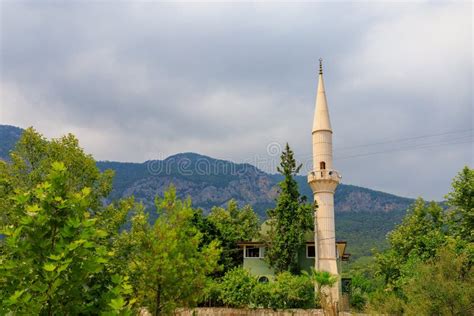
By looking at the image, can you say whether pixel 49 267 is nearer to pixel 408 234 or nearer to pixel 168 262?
pixel 168 262

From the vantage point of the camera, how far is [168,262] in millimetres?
10781

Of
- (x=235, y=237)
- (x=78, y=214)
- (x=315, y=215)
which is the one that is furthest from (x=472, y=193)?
(x=78, y=214)

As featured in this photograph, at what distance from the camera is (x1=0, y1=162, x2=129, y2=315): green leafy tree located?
534 cm

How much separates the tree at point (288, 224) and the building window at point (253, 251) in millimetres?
1845

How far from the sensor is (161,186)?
7667 inches

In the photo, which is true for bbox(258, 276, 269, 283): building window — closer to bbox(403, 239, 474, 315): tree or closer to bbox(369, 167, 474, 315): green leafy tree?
bbox(369, 167, 474, 315): green leafy tree

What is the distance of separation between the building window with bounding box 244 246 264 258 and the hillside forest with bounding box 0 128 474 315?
4.25ft

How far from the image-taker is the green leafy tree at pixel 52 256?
5336 mm

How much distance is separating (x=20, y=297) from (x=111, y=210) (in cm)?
2498

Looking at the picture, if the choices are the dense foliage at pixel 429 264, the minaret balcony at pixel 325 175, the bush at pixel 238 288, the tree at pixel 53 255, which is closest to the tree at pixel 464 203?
the dense foliage at pixel 429 264

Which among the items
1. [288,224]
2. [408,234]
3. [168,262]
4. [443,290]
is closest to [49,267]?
[168,262]

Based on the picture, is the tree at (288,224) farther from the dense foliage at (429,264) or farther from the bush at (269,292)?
the dense foliage at (429,264)

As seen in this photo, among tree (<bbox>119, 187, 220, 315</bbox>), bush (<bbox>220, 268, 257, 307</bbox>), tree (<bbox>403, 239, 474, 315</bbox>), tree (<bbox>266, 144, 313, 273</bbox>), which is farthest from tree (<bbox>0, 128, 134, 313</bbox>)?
tree (<bbox>266, 144, 313, 273</bbox>)

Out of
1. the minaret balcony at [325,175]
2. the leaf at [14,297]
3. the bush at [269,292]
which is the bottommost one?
the bush at [269,292]
